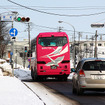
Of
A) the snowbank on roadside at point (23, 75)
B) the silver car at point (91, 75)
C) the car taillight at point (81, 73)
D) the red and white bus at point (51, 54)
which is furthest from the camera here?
the snowbank on roadside at point (23, 75)

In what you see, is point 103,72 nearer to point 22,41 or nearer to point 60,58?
point 60,58

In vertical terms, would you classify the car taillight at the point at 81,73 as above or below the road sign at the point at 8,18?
below

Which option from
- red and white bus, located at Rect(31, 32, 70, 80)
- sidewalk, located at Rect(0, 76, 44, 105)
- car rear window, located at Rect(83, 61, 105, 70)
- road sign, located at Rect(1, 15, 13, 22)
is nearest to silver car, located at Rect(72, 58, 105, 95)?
car rear window, located at Rect(83, 61, 105, 70)

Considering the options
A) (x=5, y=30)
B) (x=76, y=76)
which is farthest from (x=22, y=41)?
(x=76, y=76)

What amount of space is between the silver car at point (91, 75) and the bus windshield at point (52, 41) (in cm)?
1383

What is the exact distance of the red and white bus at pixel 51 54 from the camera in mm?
31375

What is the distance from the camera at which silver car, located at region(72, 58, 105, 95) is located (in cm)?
1705

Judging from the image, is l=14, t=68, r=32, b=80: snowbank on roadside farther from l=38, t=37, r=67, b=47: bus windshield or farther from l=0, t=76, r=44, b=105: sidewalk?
l=0, t=76, r=44, b=105: sidewalk

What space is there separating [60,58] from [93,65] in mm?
14283

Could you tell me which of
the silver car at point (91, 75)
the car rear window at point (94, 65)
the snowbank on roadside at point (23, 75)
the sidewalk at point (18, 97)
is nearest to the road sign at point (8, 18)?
the snowbank on roadside at point (23, 75)

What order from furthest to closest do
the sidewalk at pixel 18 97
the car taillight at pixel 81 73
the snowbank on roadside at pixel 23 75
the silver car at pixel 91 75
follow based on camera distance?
the snowbank on roadside at pixel 23 75 < the car taillight at pixel 81 73 < the silver car at pixel 91 75 < the sidewalk at pixel 18 97

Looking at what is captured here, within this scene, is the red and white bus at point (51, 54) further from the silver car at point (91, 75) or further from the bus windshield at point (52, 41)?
the silver car at point (91, 75)

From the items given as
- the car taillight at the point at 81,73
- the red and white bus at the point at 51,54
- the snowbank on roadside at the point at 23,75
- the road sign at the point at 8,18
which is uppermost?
the road sign at the point at 8,18

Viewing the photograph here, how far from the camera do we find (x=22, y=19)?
27.9 metres
